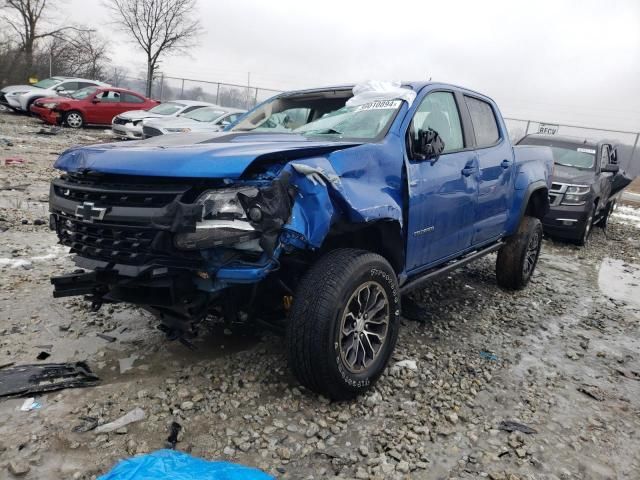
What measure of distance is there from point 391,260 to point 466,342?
1177 millimetres

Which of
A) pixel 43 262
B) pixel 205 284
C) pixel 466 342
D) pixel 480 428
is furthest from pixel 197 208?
pixel 43 262

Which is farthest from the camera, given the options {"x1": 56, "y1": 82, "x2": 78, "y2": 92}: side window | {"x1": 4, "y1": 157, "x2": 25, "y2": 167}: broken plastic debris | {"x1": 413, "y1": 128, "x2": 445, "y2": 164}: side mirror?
{"x1": 56, "y1": 82, "x2": 78, "y2": 92}: side window

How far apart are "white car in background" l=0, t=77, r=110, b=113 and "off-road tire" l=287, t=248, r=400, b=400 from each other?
699 inches

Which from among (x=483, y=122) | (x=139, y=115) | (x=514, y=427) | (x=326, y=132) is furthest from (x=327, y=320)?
(x=139, y=115)

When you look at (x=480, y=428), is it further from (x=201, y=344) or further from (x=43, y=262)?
(x=43, y=262)

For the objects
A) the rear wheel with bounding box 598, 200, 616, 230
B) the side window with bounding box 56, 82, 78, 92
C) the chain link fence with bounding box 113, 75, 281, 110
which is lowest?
the rear wheel with bounding box 598, 200, 616, 230

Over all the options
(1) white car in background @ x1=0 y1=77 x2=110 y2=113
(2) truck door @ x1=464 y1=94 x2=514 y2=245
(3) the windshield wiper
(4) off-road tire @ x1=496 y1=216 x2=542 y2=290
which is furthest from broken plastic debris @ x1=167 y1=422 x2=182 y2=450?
(1) white car in background @ x1=0 y1=77 x2=110 y2=113

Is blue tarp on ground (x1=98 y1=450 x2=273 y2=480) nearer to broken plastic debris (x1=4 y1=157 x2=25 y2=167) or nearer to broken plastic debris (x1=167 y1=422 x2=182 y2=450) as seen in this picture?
broken plastic debris (x1=167 y1=422 x2=182 y2=450)

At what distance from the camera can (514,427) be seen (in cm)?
273

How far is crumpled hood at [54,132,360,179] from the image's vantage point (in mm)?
2291

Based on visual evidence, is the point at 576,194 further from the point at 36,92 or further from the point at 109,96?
the point at 36,92

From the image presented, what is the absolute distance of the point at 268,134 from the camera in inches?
134

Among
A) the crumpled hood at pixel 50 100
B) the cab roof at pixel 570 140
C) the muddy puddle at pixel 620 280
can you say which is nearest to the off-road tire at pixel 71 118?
the crumpled hood at pixel 50 100

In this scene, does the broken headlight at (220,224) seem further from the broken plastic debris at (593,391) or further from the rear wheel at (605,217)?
the rear wheel at (605,217)
